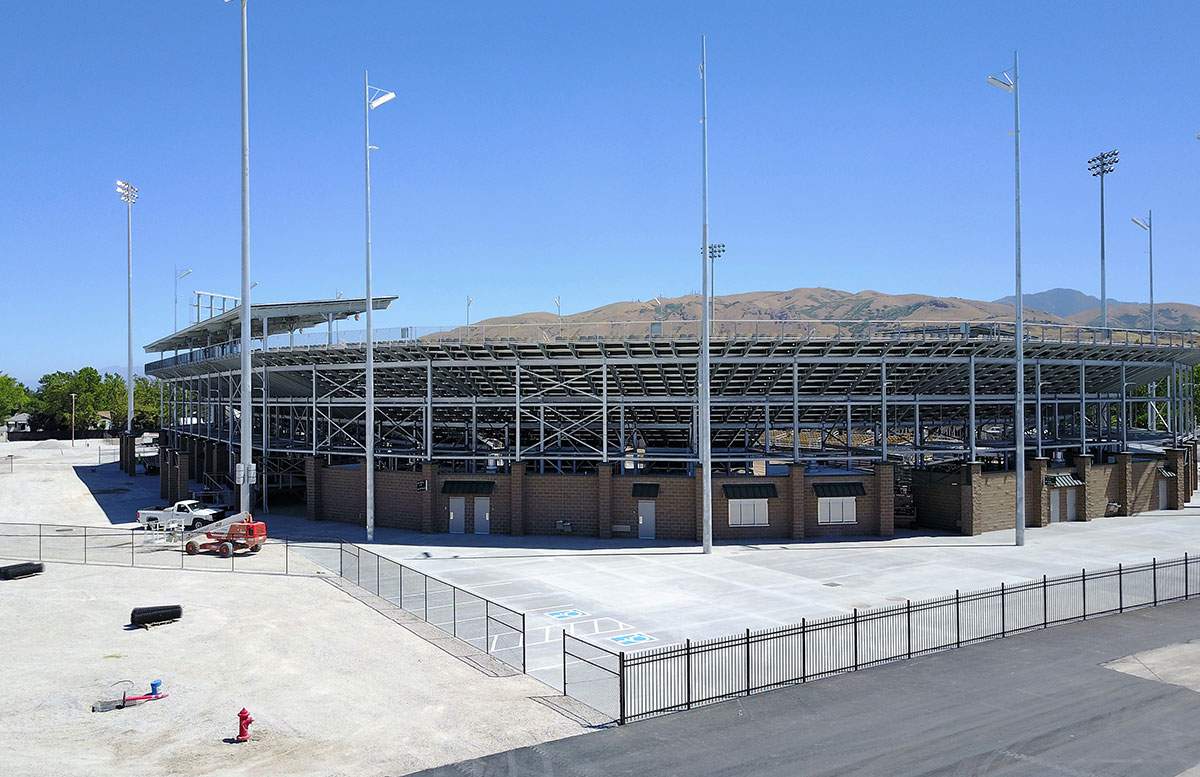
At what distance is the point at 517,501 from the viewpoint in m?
39.2

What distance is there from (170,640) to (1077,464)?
4561cm

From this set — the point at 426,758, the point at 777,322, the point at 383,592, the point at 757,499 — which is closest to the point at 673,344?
the point at 777,322

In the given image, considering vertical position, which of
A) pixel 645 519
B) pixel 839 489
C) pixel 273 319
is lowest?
pixel 645 519

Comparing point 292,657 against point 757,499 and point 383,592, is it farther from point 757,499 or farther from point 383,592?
point 757,499

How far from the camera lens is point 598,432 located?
4650 centimetres

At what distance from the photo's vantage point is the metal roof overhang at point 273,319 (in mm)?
45219

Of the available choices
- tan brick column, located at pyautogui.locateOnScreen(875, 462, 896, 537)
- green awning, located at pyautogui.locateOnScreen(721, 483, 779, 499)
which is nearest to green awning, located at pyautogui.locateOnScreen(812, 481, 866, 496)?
tan brick column, located at pyautogui.locateOnScreen(875, 462, 896, 537)

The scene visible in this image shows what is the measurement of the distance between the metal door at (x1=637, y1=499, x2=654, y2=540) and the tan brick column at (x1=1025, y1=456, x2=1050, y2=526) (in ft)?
67.4

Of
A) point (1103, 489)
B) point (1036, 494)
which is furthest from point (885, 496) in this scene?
point (1103, 489)

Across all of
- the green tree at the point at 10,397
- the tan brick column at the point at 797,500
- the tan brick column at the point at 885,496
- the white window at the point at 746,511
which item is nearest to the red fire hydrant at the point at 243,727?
the white window at the point at 746,511

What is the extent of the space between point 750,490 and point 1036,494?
16.5 meters

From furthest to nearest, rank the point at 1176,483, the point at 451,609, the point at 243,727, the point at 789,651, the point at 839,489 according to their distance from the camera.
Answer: the point at 1176,483 < the point at 839,489 < the point at 451,609 < the point at 789,651 < the point at 243,727

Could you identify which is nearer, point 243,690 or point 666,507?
point 243,690

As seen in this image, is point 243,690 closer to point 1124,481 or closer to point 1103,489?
point 1103,489
